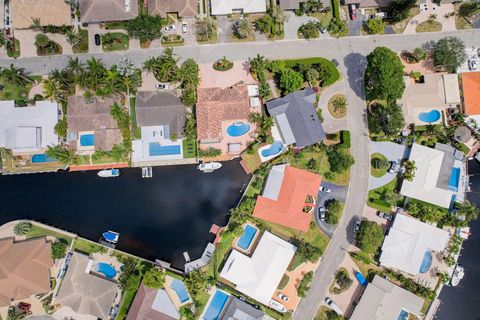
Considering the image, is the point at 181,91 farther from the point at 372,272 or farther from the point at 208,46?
the point at 372,272

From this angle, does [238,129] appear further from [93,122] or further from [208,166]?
[93,122]

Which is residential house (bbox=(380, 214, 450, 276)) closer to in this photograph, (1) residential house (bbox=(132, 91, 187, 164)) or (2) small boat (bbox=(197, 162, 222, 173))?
(2) small boat (bbox=(197, 162, 222, 173))

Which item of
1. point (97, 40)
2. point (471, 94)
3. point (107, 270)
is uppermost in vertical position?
point (97, 40)

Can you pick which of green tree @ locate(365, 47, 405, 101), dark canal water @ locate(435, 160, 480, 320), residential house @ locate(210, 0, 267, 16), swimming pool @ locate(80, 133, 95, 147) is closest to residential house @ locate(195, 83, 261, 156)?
residential house @ locate(210, 0, 267, 16)

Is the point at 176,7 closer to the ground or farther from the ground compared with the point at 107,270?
farther from the ground

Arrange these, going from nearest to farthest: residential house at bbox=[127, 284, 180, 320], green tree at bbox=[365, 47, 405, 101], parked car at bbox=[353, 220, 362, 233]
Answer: green tree at bbox=[365, 47, 405, 101] < residential house at bbox=[127, 284, 180, 320] < parked car at bbox=[353, 220, 362, 233]

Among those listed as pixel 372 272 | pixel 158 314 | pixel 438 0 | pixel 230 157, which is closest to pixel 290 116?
pixel 230 157

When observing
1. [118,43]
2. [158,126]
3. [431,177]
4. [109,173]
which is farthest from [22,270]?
[431,177]
